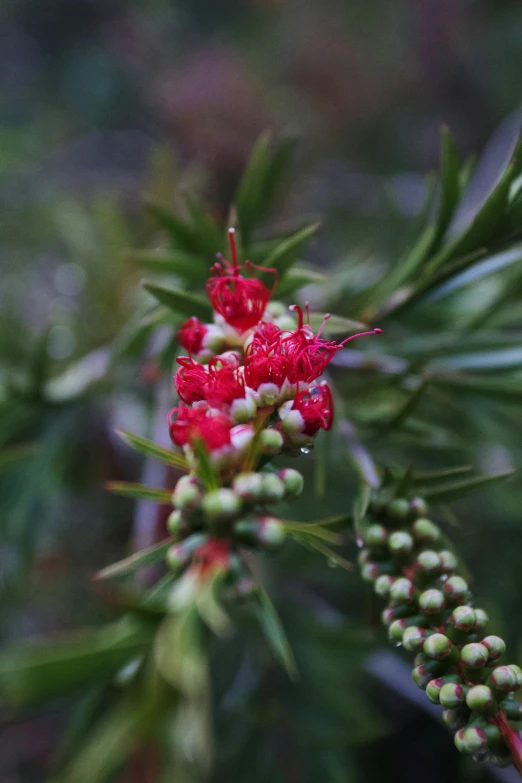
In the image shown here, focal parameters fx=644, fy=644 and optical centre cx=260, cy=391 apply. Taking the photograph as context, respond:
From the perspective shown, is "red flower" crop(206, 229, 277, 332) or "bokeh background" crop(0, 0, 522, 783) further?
"bokeh background" crop(0, 0, 522, 783)

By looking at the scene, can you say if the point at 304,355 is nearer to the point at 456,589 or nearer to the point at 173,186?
the point at 456,589

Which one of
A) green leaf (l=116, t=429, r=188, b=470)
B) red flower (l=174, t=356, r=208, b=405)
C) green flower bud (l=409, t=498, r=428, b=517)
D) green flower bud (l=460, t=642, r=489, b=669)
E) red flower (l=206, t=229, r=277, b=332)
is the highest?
red flower (l=206, t=229, r=277, b=332)

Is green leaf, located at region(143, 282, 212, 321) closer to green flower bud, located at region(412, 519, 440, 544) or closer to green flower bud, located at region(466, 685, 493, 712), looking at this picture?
green flower bud, located at region(412, 519, 440, 544)

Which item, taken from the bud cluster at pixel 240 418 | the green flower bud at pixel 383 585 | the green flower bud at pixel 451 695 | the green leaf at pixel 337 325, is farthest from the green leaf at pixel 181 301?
the green flower bud at pixel 451 695

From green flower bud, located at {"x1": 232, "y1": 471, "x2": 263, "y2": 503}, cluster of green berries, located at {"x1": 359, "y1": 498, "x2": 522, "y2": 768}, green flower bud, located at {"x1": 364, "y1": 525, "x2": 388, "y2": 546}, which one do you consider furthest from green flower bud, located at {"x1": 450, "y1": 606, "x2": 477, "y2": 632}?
green flower bud, located at {"x1": 232, "y1": 471, "x2": 263, "y2": 503}

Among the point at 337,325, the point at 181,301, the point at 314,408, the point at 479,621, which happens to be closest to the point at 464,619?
the point at 479,621

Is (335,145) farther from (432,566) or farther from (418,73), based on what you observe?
(432,566)

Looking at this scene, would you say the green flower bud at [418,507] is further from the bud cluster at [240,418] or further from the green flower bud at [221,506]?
the green flower bud at [221,506]
